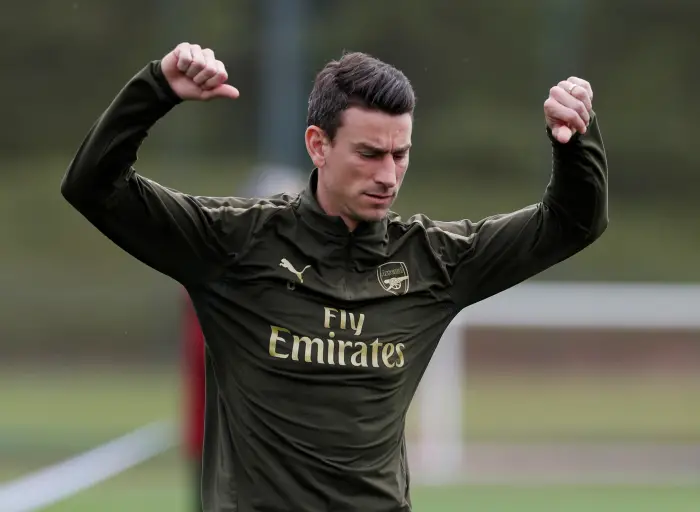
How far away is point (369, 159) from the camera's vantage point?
11.5ft

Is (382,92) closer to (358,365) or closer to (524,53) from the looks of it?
(358,365)

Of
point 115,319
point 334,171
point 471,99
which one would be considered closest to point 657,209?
point 471,99

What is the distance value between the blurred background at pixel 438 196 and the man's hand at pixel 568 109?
7600 mm

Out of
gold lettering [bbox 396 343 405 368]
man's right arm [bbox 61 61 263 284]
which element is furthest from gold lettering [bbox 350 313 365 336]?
man's right arm [bbox 61 61 263 284]

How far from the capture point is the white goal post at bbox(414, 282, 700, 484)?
11.6 meters

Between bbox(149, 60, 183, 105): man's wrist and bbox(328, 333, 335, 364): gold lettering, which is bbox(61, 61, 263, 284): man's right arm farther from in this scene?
bbox(328, 333, 335, 364): gold lettering

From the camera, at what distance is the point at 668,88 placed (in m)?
15.3

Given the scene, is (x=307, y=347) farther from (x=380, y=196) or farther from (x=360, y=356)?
(x=380, y=196)

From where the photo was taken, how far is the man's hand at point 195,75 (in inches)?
130

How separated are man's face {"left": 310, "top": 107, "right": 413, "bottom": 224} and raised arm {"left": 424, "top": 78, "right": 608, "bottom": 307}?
0.28m

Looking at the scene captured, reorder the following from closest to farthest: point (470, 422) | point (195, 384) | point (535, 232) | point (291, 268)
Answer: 1. point (291, 268)
2. point (535, 232)
3. point (195, 384)
4. point (470, 422)

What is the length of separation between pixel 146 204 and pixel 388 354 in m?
0.68

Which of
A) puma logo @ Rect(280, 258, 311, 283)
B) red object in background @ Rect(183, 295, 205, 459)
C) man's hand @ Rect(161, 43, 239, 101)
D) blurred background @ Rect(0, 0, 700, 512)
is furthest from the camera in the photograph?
blurred background @ Rect(0, 0, 700, 512)

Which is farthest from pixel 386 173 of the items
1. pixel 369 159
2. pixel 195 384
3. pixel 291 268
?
pixel 195 384
